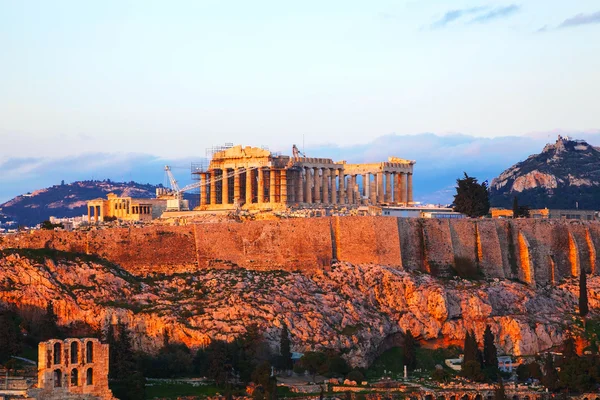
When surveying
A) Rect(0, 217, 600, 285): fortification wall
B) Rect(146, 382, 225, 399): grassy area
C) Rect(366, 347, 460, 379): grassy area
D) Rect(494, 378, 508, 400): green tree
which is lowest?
Rect(494, 378, 508, 400): green tree

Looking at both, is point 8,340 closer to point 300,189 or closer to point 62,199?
point 300,189

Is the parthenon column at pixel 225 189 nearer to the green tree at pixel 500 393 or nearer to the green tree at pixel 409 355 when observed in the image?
the green tree at pixel 409 355

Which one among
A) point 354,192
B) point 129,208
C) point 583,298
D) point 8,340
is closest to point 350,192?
point 354,192

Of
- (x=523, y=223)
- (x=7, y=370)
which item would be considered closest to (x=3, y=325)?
(x=7, y=370)

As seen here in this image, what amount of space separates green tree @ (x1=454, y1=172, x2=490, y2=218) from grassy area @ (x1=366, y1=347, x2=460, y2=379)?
66.4 feet

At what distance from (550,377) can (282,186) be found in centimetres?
3000

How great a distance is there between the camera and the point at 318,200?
114312mm

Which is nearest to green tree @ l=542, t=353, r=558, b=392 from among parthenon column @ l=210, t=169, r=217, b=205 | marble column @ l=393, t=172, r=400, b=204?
marble column @ l=393, t=172, r=400, b=204

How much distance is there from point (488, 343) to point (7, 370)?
29.5 metres

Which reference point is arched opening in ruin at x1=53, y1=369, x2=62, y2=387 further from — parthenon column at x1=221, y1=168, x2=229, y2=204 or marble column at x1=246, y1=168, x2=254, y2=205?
parthenon column at x1=221, y1=168, x2=229, y2=204

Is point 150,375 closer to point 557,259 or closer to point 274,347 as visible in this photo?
point 274,347

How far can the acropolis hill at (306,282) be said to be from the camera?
87.2 meters

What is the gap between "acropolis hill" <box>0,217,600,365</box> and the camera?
3433 inches

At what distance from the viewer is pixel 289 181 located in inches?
4437
